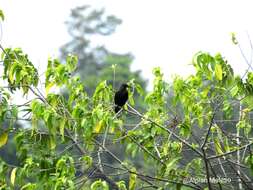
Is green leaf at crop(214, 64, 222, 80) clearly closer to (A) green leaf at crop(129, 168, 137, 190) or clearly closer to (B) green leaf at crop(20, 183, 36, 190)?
(A) green leaf at crop(129, 168, 137, 190)

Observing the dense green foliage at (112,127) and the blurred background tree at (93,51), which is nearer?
the dense green foliage at (112,127)

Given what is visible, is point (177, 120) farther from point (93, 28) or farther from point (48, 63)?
point (93, 28)

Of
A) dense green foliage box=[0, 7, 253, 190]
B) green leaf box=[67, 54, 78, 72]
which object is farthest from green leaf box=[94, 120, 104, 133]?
green leaf box=[67, 54, 78, 72]

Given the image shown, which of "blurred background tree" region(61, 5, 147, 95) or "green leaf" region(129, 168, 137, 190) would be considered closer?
"green leaf" region(129, 168, 137, 190)

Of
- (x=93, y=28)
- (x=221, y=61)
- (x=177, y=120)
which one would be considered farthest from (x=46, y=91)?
(x=93, y=28)

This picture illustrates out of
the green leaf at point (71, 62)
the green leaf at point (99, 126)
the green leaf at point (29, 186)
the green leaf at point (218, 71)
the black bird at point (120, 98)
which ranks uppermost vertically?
the green leaf at point (71, 62)

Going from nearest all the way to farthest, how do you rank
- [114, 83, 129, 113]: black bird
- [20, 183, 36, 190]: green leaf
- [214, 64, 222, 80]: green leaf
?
[20, 183, 36, 190]: green leaf
[214, 64, 222, 80]: green leaf
[114, 83, 129, 113]: black bird

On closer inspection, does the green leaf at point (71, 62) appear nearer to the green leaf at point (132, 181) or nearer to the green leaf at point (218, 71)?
the green leaf at point (132, 181)

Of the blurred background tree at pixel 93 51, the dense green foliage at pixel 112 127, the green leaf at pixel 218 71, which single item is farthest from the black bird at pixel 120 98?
the blurred background tree at pixel 93 51

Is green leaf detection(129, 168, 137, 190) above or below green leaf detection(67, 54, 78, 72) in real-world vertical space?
below

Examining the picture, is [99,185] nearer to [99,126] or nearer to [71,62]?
[99,126]

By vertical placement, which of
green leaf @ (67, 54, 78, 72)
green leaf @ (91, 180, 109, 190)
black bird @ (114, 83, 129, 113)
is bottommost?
green leaf @ (91, 180, 109, 190)

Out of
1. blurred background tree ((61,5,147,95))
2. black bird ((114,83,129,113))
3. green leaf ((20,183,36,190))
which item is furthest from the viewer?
blurred background tree ((61,5,147,95))

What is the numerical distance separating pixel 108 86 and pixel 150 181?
917 mm
